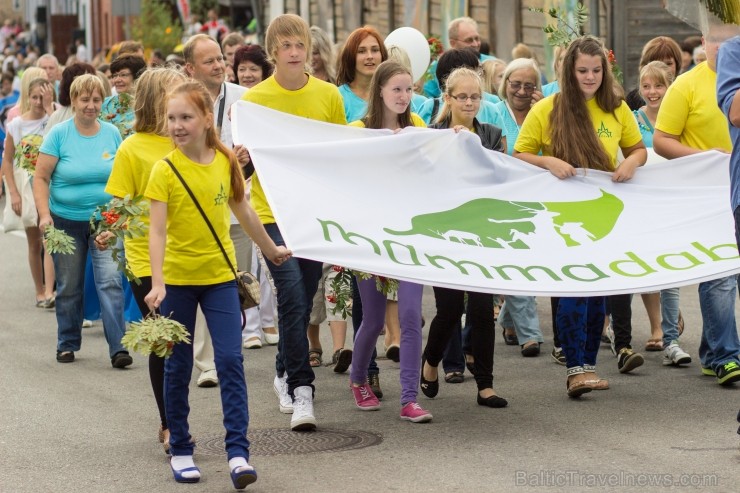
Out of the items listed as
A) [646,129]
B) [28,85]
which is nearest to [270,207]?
[646,129]

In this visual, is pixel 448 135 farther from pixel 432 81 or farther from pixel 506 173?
pixel 432 81

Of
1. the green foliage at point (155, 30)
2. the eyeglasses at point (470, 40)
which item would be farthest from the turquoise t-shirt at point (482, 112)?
the green foliage at point (155, 30)

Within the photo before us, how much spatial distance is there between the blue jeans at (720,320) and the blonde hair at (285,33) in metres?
2.80

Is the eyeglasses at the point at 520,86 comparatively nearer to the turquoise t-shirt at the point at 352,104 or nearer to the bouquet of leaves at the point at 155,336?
the turquoise t-shirt at the point at 352,104

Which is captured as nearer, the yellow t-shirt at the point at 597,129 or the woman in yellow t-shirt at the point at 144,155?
the woman in yellow t-shirt at the point at 144,155

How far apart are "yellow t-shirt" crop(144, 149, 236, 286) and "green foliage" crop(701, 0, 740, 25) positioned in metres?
2.43

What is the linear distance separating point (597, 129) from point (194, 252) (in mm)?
2870

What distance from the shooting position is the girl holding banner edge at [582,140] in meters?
8.72

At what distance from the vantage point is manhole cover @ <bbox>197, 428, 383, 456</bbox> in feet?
25.1

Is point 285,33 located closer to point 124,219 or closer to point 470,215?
point 470,215

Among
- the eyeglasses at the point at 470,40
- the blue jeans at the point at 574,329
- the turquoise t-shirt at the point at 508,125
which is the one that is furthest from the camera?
the eyeglasses at the point at 470,40

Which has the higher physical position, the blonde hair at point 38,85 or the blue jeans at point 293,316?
the blonde hair at point 38,85

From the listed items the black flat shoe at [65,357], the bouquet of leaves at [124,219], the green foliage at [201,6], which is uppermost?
the green foliage at [201,6]

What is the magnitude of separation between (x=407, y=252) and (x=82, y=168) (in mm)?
3469
